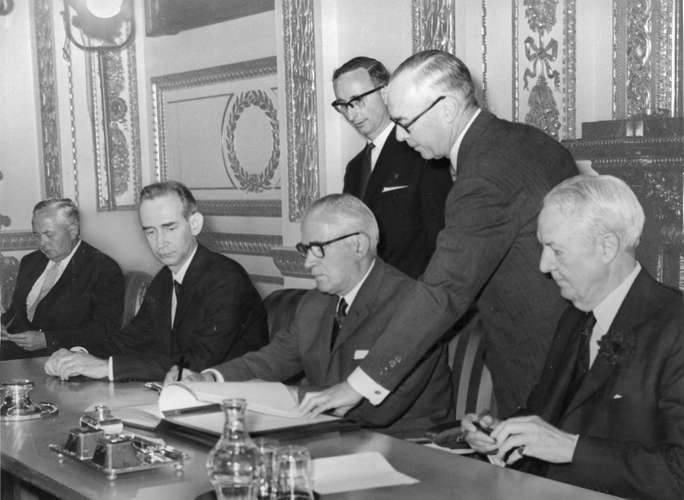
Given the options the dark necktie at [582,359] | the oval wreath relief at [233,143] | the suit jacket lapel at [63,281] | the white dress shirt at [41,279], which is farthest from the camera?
the oval wreath relief at [233,143]

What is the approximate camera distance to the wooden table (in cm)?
175

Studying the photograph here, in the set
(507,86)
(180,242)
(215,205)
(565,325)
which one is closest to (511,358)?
(565,325)

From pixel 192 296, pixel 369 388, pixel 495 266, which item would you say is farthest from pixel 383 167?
pixel 369 388

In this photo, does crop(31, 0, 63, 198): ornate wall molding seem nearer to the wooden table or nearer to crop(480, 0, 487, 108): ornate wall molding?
crop(480, 0, 487, 108): ornate wall molding

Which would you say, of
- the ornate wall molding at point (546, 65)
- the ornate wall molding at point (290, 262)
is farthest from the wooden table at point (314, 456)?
the ornate wall molding at point (290, 262)

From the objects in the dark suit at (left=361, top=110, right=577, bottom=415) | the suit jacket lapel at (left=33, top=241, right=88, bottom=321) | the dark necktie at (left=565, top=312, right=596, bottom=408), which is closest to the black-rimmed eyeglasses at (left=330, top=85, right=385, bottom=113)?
the dark suit at (left=361, top=110, right=577, bottom=415)

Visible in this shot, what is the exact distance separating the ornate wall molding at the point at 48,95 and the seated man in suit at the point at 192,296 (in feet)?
11.3

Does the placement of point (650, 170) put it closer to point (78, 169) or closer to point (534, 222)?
point (534, 222)

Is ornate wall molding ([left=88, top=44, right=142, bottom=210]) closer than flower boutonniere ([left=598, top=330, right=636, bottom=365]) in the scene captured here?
No

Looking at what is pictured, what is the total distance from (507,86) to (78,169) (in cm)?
366

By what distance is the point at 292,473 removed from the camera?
65.1 inches

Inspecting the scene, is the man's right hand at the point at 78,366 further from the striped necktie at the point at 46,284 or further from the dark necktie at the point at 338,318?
the striped necktie at the point at 46,284

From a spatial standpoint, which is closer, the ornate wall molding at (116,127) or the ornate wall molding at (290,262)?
the ornate wall molding at (290,262)

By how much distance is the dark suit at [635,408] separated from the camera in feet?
6.23
